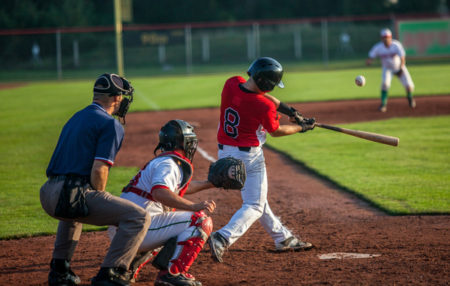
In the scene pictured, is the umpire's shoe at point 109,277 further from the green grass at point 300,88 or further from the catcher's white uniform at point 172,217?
the green grass at point 300,88

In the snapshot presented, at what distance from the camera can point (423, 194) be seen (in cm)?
824

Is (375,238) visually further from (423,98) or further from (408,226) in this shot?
(423,98)

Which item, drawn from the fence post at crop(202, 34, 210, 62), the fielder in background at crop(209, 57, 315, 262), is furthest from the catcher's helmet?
the fence post at crop(202, 34, 210, 62)

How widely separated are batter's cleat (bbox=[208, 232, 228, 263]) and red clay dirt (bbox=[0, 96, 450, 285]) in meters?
0.15

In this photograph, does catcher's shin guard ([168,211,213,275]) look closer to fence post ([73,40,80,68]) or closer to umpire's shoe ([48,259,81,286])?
umpire's shoe ([48,259,81,286])

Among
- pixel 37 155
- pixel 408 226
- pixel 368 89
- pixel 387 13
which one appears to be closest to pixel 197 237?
pixel 408 226

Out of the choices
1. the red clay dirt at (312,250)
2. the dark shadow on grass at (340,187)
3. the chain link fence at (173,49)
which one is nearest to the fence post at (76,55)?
the chain link fence at (173,49)

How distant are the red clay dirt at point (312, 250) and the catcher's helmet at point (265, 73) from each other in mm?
1762

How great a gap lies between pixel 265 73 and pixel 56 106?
17.6 meters

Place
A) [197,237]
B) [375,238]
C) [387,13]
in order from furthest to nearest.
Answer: [387,13], [375,238], [197,237]

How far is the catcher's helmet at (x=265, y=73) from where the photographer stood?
5.69 metres

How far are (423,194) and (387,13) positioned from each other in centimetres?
5108

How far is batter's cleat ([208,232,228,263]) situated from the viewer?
17.7ft

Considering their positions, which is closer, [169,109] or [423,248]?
[423,248]
